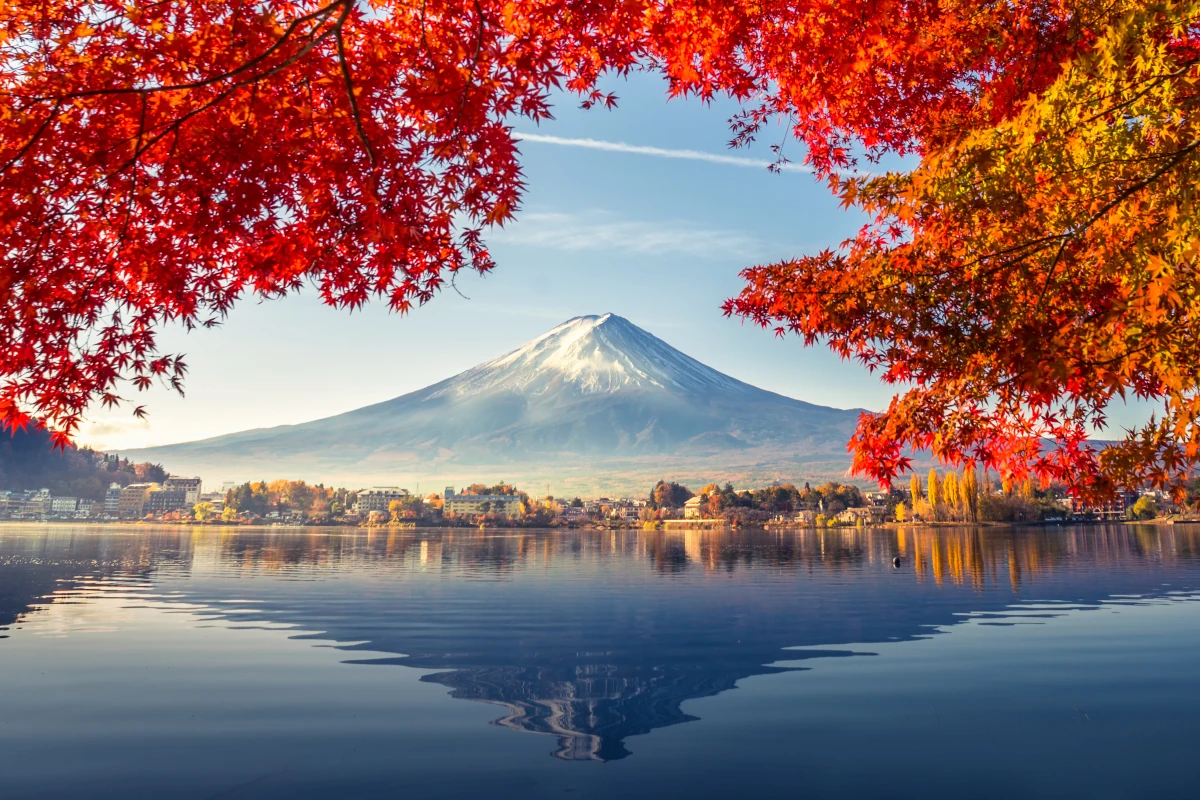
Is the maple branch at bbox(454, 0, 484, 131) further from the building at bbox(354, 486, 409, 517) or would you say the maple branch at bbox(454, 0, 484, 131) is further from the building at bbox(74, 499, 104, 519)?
the building at bbox(74, 499, 104, 519)

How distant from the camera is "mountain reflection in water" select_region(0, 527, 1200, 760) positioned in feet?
27.7

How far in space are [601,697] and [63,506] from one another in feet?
637

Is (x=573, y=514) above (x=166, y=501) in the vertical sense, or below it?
below

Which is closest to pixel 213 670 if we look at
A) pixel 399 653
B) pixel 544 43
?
pixel 399 653

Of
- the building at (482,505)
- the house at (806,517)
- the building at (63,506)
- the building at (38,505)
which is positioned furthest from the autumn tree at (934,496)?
the building at (63,506)

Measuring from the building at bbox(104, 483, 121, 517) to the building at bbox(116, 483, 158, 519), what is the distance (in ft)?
2.10

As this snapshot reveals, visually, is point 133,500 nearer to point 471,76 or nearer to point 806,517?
point 806,517

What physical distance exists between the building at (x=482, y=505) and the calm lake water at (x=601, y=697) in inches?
5204

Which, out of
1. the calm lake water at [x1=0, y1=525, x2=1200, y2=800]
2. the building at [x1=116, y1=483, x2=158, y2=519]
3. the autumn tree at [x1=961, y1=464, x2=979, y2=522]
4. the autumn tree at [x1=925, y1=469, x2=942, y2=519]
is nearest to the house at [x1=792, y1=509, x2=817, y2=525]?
the autumn tree at [x1=925, y1=469, x2=942, y2=519]

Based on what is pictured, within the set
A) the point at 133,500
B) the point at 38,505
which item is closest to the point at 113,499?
the point at 133,500

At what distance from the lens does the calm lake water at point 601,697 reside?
5.57m

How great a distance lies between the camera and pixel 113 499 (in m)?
185

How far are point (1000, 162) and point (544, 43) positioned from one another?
3.71 meters

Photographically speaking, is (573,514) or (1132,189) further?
(573,514)
